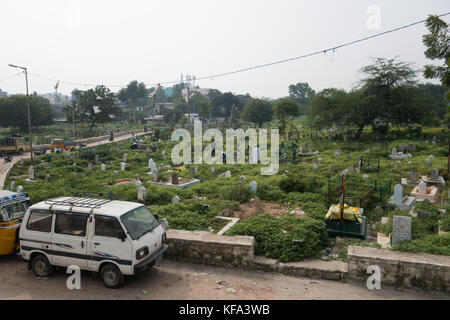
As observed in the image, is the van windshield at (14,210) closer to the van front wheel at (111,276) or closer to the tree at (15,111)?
the van front wheel at (111,276)

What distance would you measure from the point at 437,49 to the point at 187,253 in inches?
508

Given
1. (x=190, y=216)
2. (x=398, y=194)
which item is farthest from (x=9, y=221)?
(x=398, y=194)

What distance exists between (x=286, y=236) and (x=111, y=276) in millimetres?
3577

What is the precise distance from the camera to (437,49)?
13.5 m

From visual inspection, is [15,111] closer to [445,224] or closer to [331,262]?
[331,262]

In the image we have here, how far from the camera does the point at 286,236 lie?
7250 mm

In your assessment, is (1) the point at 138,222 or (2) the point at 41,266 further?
(2) the point at 41,266

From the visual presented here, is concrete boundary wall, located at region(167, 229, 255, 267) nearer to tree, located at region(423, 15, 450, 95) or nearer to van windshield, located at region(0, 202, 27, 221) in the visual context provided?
van windshield, located at region(0, 202, 27, 221)

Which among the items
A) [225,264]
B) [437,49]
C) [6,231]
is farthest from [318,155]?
[6,231]

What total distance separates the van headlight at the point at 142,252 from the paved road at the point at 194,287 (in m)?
0.57

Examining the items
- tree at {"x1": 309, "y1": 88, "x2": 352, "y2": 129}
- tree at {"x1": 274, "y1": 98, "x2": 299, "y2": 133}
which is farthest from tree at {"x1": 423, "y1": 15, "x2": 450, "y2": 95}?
tree at {"x1": 274, "y1": 98, "x2": 299, "y2": 133}

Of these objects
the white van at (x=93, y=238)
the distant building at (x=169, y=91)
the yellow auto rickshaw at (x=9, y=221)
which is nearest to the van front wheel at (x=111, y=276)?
the white van at (x=93, y=238)

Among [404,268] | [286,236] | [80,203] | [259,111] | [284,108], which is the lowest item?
[404,268]
